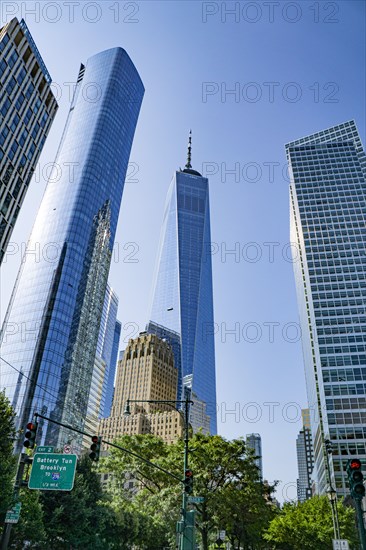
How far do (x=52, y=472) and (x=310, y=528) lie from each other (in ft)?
125

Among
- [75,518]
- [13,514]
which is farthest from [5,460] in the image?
[13,514]

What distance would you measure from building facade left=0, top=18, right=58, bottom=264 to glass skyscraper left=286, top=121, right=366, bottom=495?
81.7m

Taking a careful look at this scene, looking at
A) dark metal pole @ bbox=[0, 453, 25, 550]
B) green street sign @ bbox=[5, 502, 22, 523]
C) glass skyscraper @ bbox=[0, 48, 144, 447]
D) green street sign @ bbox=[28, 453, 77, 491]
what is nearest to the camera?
dark metal pole @ bbox=[0, 453, 25, 550]

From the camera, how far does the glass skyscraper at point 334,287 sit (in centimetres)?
10456

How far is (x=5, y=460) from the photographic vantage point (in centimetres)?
3284

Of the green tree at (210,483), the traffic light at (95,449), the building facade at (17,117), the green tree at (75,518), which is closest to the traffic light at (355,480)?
the traffic light at (95,449)

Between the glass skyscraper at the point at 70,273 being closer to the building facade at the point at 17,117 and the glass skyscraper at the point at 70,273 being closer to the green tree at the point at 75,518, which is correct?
the building facade at the point at 17,117

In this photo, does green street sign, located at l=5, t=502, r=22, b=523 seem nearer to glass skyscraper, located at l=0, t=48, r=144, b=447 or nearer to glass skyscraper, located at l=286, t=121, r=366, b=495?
glass skyscraper, located at l=286, t=121, r=366, b=495

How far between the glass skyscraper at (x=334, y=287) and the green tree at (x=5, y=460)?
83.1 meters

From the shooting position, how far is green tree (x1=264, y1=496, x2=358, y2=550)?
5038cm

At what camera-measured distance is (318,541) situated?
5091 cm

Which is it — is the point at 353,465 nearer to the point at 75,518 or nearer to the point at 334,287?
the point at 75,518

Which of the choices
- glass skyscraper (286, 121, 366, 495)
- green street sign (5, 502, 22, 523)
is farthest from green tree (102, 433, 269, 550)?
glass skyscraper (286, 121, 366, 495)

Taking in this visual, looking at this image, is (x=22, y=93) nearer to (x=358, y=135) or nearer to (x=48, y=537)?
(x=48, y=537)
